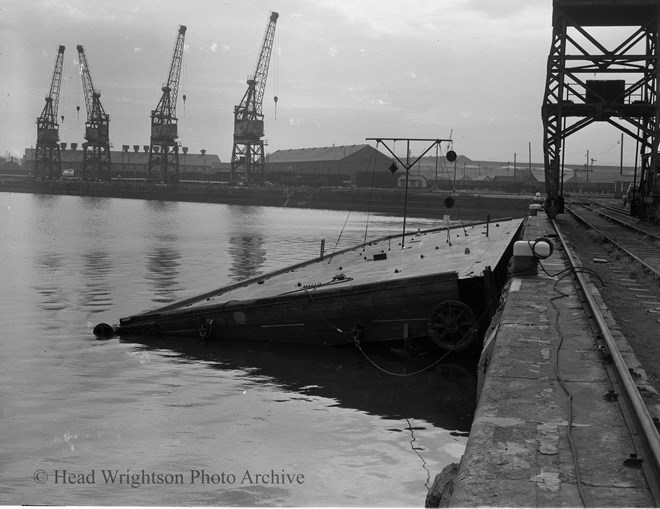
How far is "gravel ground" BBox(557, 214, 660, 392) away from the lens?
1157 cm

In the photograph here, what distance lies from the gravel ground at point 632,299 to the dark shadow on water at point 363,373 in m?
3.61

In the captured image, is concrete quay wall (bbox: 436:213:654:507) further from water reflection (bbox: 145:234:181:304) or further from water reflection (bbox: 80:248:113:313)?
water reflection (bbox: 145:234:181:304)

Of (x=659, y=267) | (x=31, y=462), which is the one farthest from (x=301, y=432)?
(x=659, y=267)

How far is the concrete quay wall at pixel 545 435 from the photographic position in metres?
6.17

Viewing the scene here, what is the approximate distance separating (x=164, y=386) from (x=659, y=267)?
1349 centimetres

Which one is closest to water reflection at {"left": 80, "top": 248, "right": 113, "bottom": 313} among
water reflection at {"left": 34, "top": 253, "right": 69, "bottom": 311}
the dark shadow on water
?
water reflection at {"left": 34, "top": 253, "right": 69, "bottom": 311}

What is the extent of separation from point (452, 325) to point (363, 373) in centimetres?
270

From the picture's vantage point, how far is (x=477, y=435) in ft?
24.7

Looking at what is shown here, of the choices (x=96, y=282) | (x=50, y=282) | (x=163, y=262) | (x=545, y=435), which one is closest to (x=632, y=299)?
(x=545, y=435)

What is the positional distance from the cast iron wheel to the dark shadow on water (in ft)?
1.46

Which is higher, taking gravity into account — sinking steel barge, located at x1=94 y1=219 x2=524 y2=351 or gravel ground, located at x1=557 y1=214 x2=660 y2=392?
gravel ground, located at x1=557 y1=214 x2=660 y2=392

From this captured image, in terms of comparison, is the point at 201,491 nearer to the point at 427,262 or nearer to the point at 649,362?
the point at 649,362

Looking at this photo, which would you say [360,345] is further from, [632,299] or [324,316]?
[632,299]

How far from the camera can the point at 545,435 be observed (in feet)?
24.7
